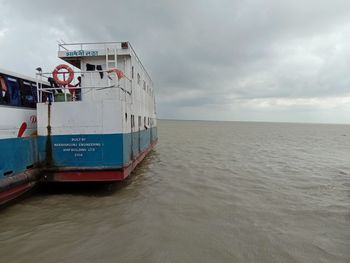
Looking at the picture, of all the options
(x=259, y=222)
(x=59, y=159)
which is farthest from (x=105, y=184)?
(x=259, y=222)

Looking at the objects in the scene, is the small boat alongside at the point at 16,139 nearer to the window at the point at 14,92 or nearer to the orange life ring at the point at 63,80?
the window at the point at 14,92

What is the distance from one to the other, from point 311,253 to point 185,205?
353 centimetres

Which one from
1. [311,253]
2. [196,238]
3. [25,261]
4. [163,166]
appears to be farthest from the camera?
[163,166]

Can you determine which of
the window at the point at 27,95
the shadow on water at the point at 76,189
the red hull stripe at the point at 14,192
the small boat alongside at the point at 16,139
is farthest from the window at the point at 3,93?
the shadow on water at the point at 76,189

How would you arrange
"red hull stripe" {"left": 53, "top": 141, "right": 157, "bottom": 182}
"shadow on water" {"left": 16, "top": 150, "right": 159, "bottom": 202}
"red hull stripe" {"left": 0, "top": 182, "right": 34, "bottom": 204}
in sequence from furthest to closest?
"shadow on water" {"left": 16, "top": 150, "right": 159, "bottom": 202}, "red hull stripe" {"left": 53, "top": 141, "right": 157, "bottom": 182}, "red hull stripe" {"left": 0, "top": 182, "right": 34, "bottom": 204}

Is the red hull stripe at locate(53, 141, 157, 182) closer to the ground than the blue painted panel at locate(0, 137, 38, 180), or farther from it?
closer to the ground

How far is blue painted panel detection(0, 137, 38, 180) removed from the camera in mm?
7016

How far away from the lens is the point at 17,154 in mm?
7527

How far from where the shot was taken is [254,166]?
14266 mm

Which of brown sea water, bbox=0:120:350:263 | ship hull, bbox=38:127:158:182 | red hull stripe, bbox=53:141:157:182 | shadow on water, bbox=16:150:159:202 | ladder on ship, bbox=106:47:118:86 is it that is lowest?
brown sea water, bbox=0:120:350:263

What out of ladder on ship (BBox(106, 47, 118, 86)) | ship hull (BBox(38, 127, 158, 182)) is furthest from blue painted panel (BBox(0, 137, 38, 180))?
ladder on ship (BBox(106, 47, 118, 86))

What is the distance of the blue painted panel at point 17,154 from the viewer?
23.0 ft

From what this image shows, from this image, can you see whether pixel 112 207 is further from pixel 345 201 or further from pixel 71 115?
pixel 345 201

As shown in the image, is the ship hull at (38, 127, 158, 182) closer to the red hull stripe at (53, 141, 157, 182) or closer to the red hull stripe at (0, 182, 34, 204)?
the red hull stripe at (53, 141, 157, 182)
